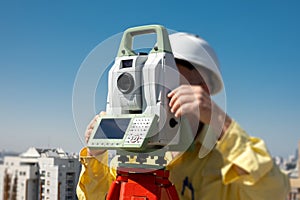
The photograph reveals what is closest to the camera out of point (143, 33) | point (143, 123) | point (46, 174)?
point (143, 123)

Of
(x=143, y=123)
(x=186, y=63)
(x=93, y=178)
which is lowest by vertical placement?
(x=93, y=178)

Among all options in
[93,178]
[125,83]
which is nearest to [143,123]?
[125,83]

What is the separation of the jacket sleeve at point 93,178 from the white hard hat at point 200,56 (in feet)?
1.13

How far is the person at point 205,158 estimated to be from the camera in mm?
655

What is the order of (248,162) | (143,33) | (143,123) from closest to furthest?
(248,162) < (143,123) < (143,33)

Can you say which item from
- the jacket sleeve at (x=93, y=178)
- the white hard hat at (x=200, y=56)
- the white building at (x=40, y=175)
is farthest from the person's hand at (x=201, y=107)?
the white building at (x=40, y=175)

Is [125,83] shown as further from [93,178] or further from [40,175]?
[40,175]

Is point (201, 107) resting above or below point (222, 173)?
above

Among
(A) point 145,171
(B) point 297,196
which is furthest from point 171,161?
(B) point 297,196

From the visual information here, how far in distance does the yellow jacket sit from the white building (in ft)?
0.61

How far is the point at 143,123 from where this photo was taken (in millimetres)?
735

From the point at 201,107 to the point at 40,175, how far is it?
4182 millimetres

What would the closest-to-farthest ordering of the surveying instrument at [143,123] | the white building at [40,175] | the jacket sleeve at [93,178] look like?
the surveying instrument at [143,123] < the jacket sleeve at [93,178] < the white building at [40,175]

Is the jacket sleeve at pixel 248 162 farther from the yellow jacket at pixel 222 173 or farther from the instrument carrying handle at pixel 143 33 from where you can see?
the instrument carrying handle at pixel 143 33
